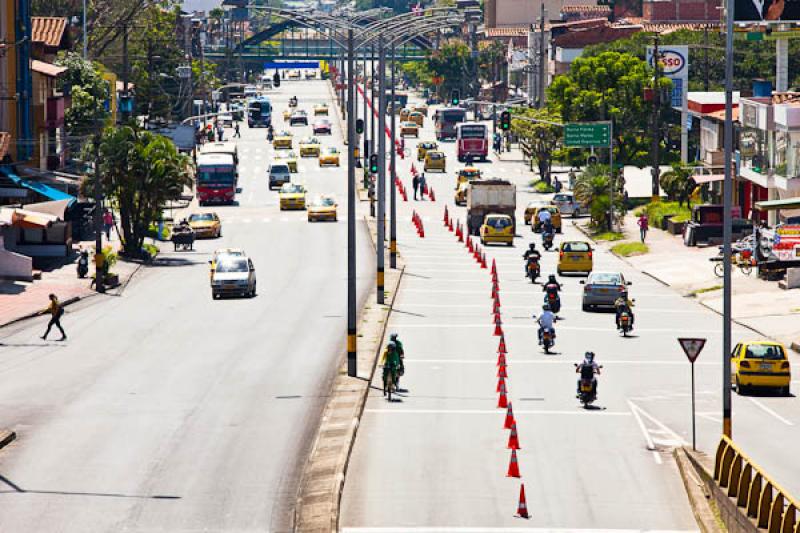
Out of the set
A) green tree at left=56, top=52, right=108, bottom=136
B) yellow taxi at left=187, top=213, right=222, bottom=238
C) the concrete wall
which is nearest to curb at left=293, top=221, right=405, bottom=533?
the concrete wall

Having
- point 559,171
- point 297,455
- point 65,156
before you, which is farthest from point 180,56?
point 297,455

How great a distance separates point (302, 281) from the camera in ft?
237

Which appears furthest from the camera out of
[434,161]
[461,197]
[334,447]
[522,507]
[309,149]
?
[309,149]

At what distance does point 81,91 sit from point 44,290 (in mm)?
51660

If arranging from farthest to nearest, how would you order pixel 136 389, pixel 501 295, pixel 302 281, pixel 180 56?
pixel 180 56 < pixel 302 281 < pixel 501 295 < pixel 136 389

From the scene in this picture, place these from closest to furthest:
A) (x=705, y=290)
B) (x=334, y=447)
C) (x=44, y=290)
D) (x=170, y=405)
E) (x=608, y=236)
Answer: (x=334, y=447), (x=170, y=405), (x=44, y=290), (x=705, y=290), (x=608, y=236)

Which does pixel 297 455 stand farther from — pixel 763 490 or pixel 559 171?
pixel 559 171

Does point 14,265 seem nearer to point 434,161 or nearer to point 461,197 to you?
point 461,197

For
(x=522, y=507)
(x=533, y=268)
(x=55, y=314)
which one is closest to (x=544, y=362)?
(x=55, y=314)

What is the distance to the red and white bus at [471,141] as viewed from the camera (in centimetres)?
14412

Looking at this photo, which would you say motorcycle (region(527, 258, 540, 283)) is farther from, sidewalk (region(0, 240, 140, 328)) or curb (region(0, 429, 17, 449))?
curb (region(0, 429, 17, 449))

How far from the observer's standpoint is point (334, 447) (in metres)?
33.9

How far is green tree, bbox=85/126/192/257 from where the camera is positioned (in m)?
81.0

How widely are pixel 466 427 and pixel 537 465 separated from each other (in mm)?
4520
